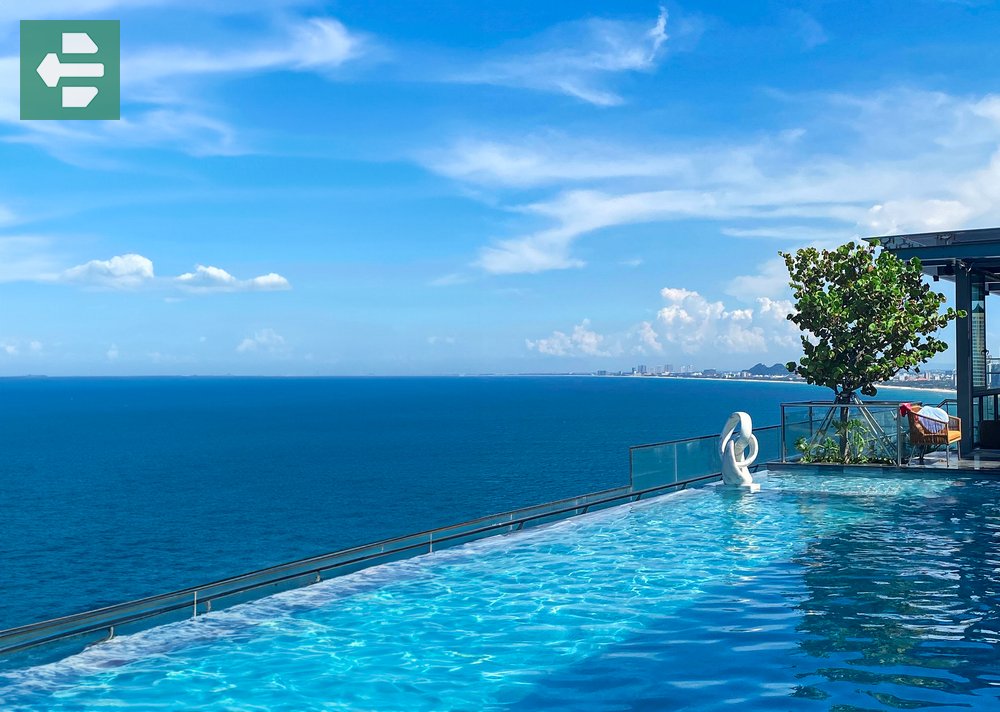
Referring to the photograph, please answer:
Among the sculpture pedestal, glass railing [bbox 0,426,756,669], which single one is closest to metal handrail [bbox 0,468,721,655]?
glass railing [bbox 0,426,756,669]

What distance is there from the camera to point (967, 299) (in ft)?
66.5

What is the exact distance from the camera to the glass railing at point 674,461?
1769 cm

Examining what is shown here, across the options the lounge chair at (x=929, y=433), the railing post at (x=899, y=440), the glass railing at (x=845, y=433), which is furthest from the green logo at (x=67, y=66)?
the lounge chair at (x=929, y=433)

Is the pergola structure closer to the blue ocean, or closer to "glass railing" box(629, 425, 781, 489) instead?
"glass railing" box(629, 425, 781, 489)

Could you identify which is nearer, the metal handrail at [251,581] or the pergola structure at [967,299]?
the metal handrail at [251,581]

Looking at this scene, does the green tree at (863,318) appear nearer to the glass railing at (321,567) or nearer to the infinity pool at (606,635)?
the glass railing at (321,567)

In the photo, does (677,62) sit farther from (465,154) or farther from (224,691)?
(224,691)

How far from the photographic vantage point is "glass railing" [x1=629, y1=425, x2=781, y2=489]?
17688 millimetres

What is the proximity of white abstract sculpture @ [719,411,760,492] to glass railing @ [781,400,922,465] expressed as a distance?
204 centimetres

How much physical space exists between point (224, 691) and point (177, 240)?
102 metres

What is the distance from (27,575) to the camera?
3759cm

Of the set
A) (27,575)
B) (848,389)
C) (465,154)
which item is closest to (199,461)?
(27,575)

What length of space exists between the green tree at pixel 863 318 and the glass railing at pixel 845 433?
1397 millimetres

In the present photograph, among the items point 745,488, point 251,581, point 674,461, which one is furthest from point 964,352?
point 251,581
